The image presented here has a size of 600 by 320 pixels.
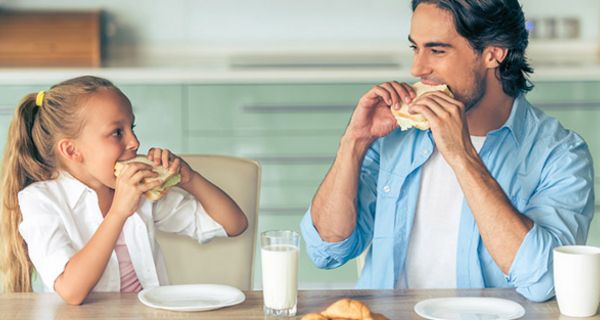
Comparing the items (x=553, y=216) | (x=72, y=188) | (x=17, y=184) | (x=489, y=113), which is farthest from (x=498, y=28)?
(x=17, y=184)

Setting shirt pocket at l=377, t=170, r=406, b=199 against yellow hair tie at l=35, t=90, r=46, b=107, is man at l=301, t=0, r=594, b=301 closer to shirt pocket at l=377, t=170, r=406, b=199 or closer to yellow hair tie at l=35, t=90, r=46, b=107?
shirt pocket at l=377, t=170, r=406, b=199

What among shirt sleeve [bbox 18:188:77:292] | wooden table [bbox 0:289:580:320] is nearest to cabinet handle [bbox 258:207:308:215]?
shirt sleeve [bbox 18:188:77:292]

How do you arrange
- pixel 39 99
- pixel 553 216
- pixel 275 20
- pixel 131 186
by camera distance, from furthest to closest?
pixel 275 20, pixel 39 99, pixel 131 186, pixel 553 216

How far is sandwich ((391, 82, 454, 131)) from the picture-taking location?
203cm

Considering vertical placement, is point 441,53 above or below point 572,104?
above

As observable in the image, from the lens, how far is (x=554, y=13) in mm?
4332

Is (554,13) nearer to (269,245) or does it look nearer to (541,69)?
(541,69)

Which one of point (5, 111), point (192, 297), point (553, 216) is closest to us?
point (192, 297)

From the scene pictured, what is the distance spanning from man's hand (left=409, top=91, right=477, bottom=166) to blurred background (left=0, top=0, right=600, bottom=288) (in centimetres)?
189

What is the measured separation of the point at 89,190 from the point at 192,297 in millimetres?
472

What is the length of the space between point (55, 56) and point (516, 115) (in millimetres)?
2317

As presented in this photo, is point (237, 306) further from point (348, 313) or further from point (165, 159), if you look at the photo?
point (165, 159)

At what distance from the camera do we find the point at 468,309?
1.69 metres

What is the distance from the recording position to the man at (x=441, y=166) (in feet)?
6.75
